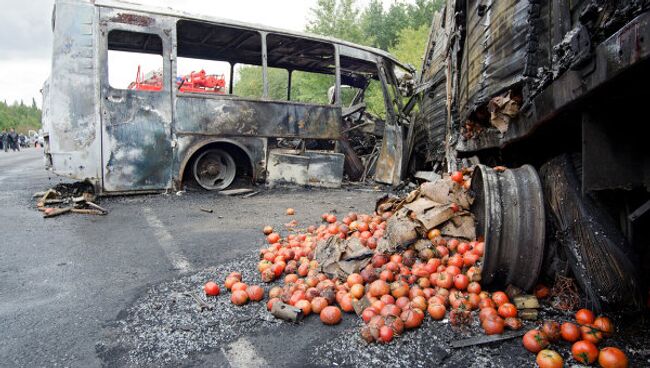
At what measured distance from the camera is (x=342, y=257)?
316 centimetres

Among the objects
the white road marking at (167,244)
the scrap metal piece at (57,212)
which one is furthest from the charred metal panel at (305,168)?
the scrap metal piece at (57,212)

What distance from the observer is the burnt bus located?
636 cm

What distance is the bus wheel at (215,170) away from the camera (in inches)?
301

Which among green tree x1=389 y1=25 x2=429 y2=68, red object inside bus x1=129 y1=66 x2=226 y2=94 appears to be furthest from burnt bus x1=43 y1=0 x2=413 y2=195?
green tree x1=389 y1=25 x2=429 y2=68

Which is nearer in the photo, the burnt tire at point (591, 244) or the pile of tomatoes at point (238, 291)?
the burnt tire at point (591, 244)

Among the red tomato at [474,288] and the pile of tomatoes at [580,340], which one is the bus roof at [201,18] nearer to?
the red tomato at [474,288]

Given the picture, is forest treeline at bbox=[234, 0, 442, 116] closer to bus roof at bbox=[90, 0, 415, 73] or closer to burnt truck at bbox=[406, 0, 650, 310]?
bus roof at bbox=[90, 0, 415, 73]

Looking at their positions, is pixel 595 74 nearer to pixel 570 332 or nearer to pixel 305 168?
pixel 570 332

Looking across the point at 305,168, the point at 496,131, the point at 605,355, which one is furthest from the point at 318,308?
the point at 305,168

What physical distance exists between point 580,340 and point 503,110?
165cm

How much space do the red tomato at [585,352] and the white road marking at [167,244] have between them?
285 centimetres

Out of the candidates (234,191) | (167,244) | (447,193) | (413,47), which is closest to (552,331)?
→ (447,193)

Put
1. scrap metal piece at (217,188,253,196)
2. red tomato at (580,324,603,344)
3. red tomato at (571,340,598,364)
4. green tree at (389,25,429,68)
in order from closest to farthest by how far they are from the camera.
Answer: red tomato at (571,340,598,364)
red tomato at (580,324,603,344)
scrap metal piece at (217,188,253,196)
green tree at (389,25,429,68)

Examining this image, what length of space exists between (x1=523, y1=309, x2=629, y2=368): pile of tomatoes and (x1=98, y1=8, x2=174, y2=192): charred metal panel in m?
6.36
